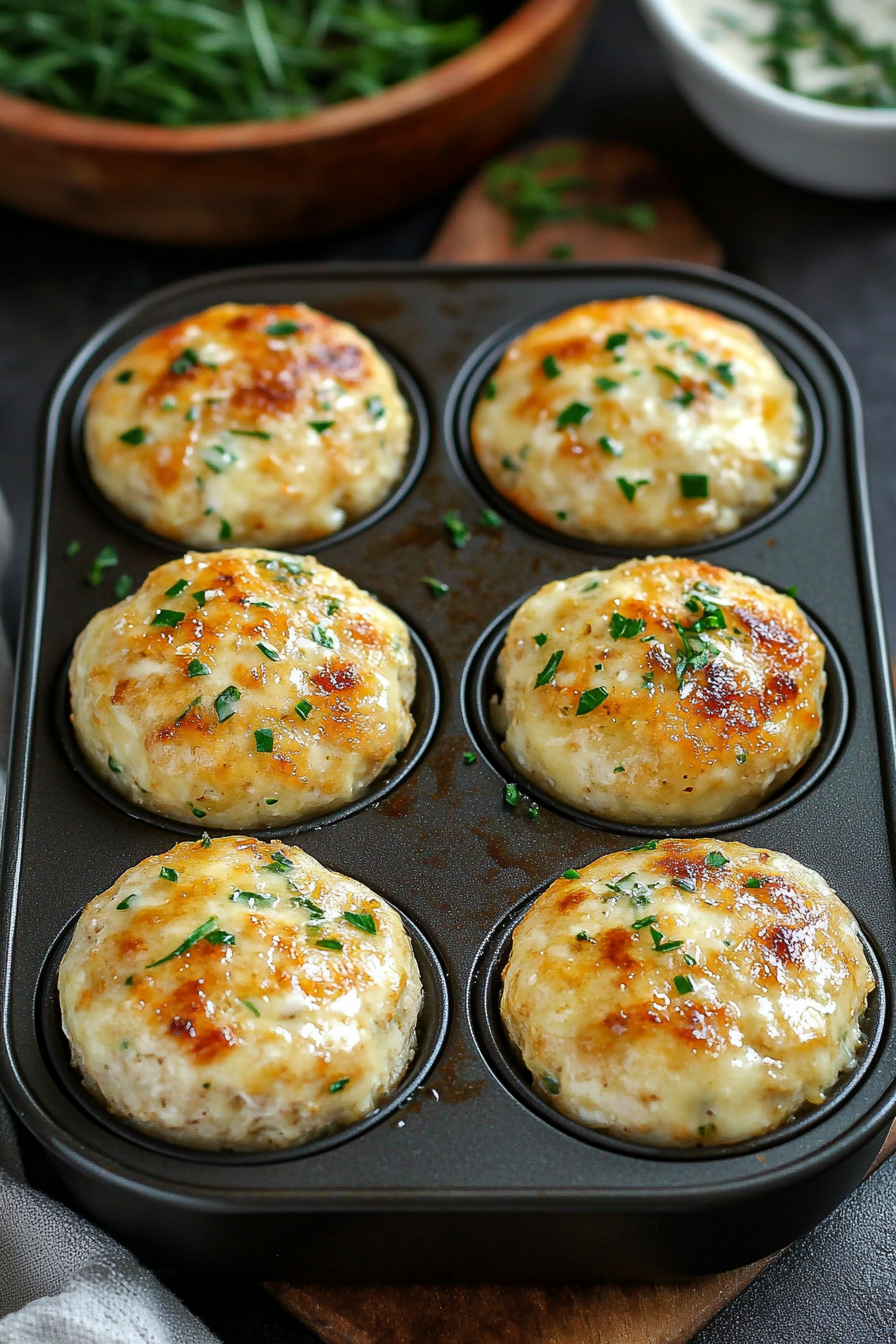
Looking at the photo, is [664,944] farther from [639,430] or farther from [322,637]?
[639,430]

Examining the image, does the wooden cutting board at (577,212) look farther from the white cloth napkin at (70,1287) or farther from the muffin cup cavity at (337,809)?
the white cloth napkin at (70,1287)

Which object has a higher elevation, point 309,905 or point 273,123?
point 273,123

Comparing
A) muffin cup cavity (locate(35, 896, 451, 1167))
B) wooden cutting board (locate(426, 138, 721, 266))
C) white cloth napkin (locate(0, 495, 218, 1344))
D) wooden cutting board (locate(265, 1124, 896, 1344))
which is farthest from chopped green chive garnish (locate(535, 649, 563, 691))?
wooden cutting board (locate(426, 138, 721, 266))

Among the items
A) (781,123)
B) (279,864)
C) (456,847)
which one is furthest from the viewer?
(781,123)

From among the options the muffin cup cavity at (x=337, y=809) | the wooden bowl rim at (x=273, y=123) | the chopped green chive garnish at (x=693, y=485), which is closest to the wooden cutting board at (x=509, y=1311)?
the muffin cup cavity at (x=337, y=809)

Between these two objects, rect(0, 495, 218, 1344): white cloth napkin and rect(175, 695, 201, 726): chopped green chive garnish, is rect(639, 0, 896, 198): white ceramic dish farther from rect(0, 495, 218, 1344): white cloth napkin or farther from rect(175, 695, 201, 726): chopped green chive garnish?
rect(0, 495, 218, 1344): white cloth napkin

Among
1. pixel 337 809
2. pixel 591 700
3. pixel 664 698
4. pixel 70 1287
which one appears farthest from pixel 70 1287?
pixel 664 698
